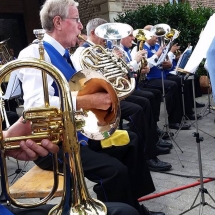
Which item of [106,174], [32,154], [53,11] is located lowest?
[106,174]

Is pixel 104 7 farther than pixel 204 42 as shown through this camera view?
Yes

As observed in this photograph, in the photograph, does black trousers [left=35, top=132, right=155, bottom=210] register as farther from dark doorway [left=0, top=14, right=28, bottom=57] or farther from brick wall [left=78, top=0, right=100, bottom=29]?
dark doorway [left=0, top=14, right=28, bottom=57]

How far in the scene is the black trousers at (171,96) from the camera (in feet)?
15.8

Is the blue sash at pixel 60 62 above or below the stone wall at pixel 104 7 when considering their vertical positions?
below

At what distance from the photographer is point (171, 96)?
4.86 metres

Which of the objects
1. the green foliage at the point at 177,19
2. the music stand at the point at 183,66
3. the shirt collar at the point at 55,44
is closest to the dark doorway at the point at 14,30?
the green foliage at the point at 177,19

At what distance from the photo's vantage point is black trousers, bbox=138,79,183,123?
4.82 m

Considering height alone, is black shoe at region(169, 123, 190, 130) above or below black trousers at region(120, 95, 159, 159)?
below

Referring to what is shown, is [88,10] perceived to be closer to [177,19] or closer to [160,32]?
[177,19]

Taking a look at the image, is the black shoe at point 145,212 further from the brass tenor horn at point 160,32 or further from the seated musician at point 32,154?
the brass tenor horn at point 160,32

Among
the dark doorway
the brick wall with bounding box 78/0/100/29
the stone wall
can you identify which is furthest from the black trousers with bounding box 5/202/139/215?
the dark doorway

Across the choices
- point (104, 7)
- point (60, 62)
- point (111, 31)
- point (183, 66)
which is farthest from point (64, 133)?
point (104, 7)

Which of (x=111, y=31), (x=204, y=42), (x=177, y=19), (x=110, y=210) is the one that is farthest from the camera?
(x=177, y=19)

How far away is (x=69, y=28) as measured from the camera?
7.63 feet
